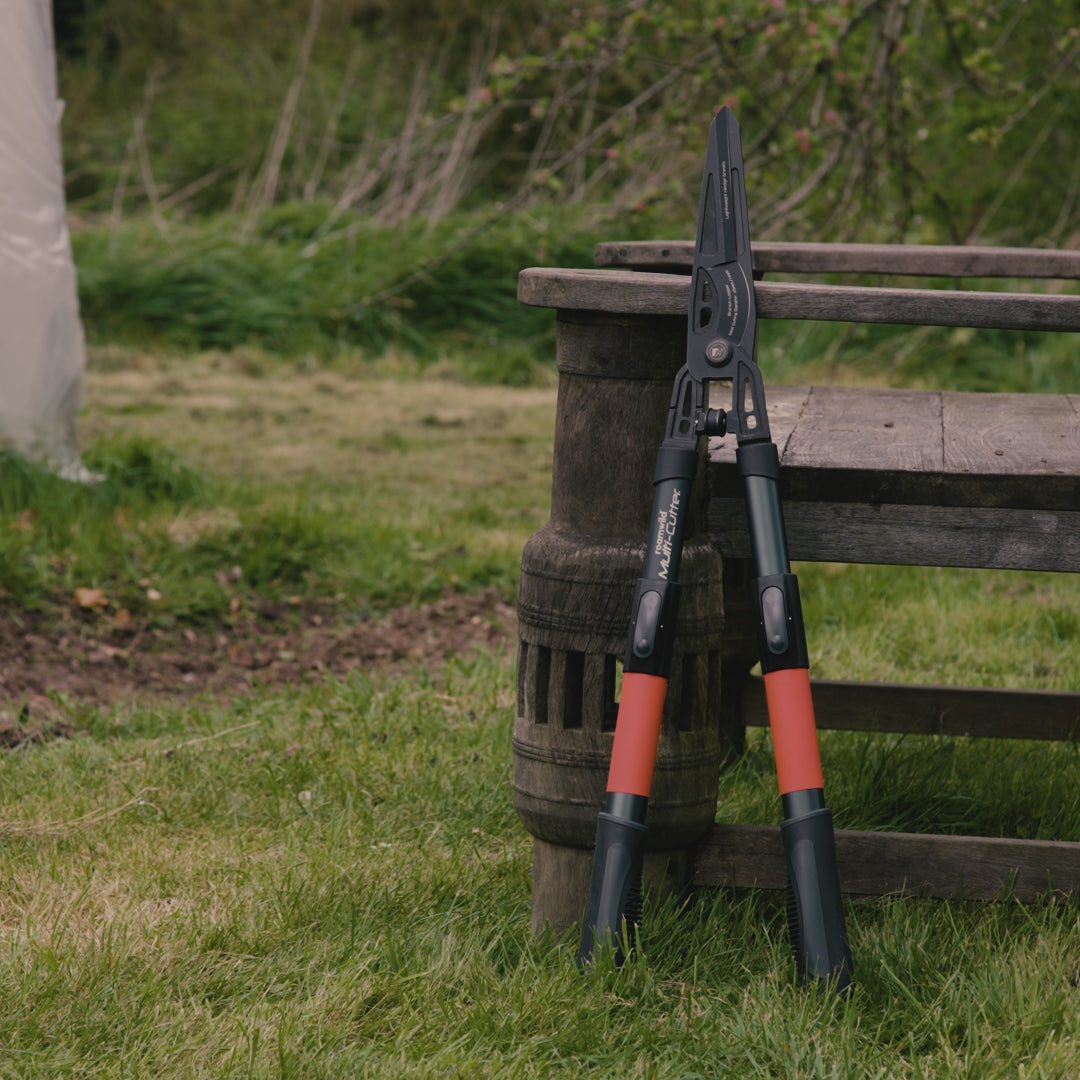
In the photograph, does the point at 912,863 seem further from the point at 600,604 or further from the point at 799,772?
the point at 600,604

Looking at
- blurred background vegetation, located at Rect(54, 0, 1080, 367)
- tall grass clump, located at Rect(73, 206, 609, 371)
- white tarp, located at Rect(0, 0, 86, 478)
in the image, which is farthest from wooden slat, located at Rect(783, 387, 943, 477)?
tall grass clump, located at Rect(73, 206, 609, 371)

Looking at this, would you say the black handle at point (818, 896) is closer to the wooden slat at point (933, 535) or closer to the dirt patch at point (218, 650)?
Answer: the wooden slat at point (933, 535)

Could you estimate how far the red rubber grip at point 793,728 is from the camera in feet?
5.80

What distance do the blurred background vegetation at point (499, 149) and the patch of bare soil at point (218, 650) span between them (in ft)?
6.43

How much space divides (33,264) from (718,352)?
3613mm

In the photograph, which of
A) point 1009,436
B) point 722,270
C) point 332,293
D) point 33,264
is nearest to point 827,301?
point 722,270

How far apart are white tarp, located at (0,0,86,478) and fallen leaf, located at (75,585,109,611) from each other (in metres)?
0.82

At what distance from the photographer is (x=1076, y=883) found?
6.66 feet

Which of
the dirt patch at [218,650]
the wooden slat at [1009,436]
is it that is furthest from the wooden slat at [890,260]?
the dirt patch at [218,650]

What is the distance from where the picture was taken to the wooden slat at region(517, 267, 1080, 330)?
5.72 ft

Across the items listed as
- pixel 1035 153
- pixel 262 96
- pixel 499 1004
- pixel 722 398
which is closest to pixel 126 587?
pixel 722 398

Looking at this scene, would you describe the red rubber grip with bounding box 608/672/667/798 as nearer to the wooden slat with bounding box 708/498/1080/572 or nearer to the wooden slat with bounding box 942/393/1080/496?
the wooden slat with bounding box 708/498/1080/572

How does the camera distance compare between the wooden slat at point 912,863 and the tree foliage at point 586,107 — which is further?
the tree foliage at point 586,107

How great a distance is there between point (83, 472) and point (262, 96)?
9.43m
